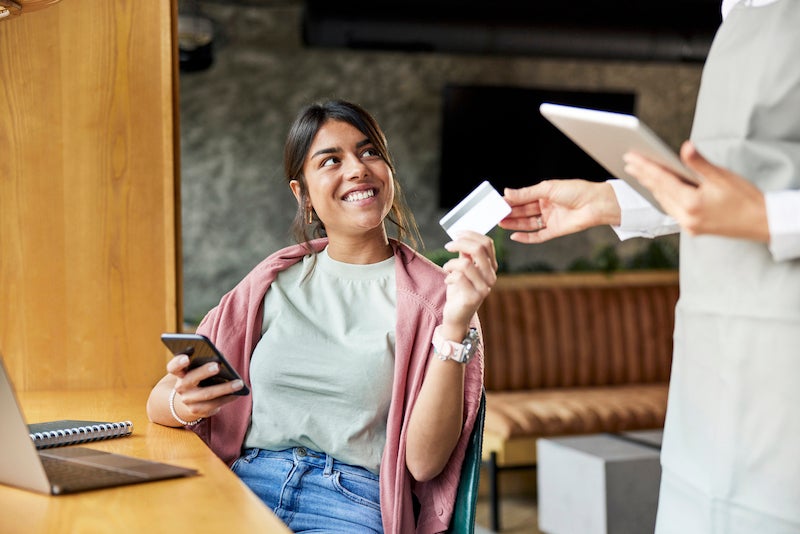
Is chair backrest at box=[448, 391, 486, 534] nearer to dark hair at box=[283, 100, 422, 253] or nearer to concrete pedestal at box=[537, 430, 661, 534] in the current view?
dark hair at box=[283, 100, 422, 253]

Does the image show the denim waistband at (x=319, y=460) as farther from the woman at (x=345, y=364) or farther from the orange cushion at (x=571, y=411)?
the orange cushion at (x=571, y=411)

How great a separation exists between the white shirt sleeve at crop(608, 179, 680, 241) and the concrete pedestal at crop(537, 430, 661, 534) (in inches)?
86.9

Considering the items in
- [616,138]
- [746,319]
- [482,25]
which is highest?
[482,25]

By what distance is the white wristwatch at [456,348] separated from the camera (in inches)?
59.8

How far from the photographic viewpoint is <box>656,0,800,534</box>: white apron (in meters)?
1.21

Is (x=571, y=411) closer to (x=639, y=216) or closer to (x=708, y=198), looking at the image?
(x=639, y=216)

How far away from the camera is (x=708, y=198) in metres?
1.05

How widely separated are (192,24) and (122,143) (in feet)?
10.5

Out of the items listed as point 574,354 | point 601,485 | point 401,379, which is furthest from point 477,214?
point 574,354

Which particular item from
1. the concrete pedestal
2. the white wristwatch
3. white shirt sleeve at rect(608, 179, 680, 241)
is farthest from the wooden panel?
the concrete pedestal

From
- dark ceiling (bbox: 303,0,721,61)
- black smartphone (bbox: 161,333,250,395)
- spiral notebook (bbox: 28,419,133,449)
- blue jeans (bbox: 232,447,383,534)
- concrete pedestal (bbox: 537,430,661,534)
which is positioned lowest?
concrete pedestal (bbox: 537,430,661,534)

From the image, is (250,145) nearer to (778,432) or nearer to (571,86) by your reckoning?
(571,86)

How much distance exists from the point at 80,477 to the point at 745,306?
96 cm

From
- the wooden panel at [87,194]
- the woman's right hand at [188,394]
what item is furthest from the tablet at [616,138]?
the wooden panel at [87,194]
